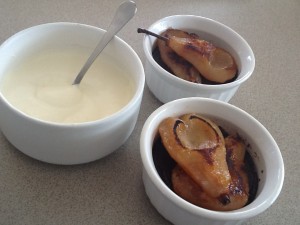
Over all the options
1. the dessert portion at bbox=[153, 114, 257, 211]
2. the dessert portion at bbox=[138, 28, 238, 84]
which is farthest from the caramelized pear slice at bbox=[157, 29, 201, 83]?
the dessert portion at bbox=[153, 114, 257, 211]

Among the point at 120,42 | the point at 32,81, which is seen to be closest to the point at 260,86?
the point at 120,42

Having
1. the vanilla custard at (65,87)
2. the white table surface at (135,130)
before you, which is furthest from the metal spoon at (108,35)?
the white table surface at (135,130)

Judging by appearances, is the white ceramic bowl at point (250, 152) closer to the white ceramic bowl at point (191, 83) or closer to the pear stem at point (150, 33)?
the white ceramic bowl at point (191, 83)

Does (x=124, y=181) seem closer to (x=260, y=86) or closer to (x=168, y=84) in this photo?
(x=168, y=84)

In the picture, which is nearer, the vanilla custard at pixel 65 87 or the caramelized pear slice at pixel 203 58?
the vanilla custard at pixel 65 87

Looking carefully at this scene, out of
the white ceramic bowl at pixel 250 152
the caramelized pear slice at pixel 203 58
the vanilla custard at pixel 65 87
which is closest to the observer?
the white ceramic bowl at pixel 250 152

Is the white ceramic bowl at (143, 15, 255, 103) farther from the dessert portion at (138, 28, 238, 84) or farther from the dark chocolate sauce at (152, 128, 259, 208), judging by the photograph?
the dark chocolate sauce at (152, 128, 259, 208)

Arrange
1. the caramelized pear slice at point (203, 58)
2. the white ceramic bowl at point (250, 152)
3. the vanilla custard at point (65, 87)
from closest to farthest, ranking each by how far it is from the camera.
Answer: the white ceramic bowl at point (250, 152), the vanilla custard at point (65, 87), the caramelized pear slice at point (203, 58)

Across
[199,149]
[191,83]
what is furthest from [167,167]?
[191,83]
